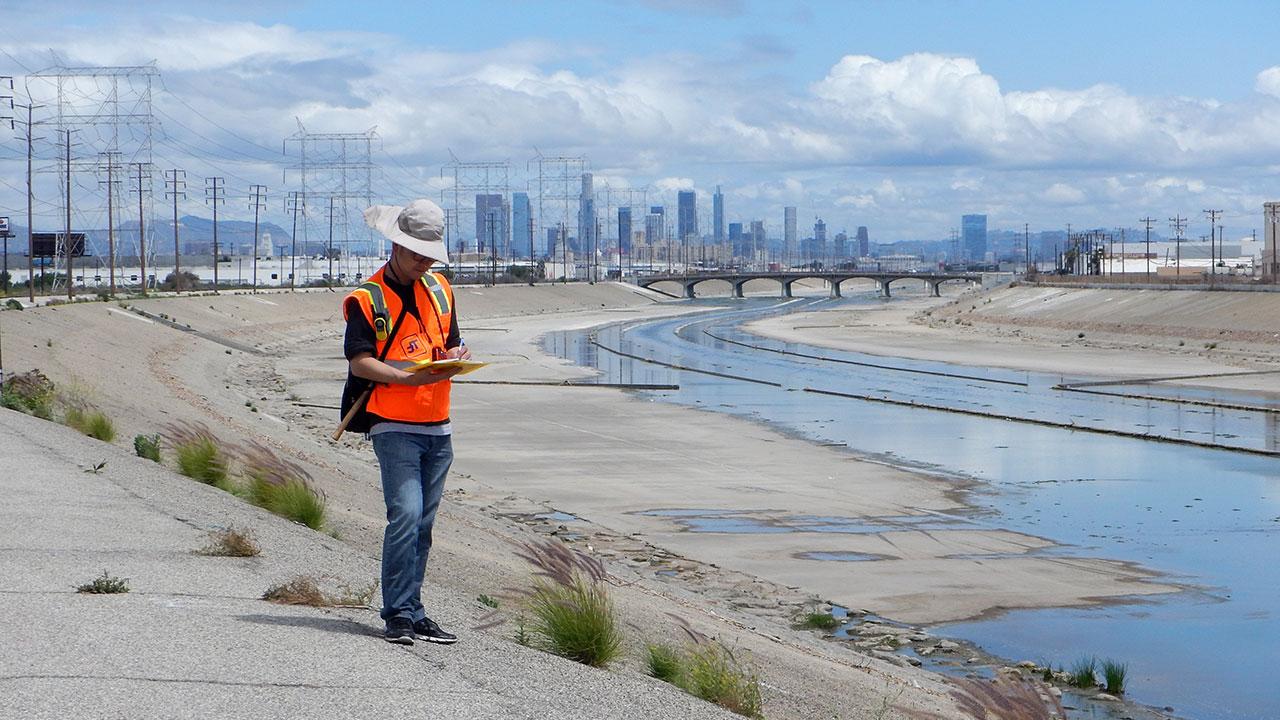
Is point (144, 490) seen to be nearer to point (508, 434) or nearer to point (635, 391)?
point (508, 434)

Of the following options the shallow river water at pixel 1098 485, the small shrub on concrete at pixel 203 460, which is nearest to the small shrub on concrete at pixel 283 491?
the small shrub on concrete at pixel 203 460

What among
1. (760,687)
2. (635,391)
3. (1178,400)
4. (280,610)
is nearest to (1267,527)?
(760,687)

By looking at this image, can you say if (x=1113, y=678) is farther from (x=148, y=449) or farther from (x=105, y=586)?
(x=148, y=449)

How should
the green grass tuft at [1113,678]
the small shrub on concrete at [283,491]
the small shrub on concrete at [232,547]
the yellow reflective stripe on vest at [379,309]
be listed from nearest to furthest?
1. the yellow reflective stripe on vest at [379,309]
2. the small shrub on concrete at [232,547]
3. the green grass tuft at [1113,678]
4. the small shrub on concrete at [283,491]

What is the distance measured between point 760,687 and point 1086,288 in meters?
114

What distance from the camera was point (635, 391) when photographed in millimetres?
53500

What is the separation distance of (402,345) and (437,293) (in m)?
0.42

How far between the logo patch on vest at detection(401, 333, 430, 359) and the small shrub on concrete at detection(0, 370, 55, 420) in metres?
17.2

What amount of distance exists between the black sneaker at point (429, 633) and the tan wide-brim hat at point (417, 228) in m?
2.13

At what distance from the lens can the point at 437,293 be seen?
350 inches

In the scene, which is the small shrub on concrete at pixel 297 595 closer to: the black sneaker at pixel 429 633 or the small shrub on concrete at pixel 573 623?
the black sneaker at pixel 429 633

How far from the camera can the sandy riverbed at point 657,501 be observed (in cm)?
1461

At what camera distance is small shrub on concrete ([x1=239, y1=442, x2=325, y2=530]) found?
15727 millimetres

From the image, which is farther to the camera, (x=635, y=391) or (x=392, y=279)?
(x=635, y=391)
